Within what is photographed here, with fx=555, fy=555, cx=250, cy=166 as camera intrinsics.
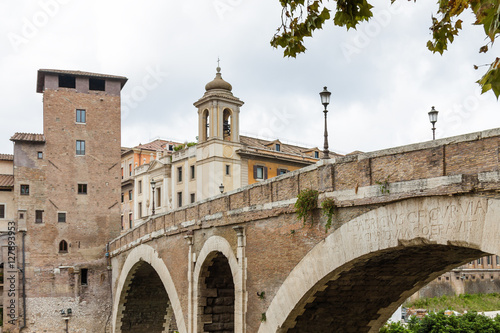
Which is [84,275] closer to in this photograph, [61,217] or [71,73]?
[61,217]

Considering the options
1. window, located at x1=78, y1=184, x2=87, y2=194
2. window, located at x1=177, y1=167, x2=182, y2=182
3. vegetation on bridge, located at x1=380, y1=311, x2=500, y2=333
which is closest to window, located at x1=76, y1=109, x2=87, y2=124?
window, located at x1=78, y1=184, x2=87, y2=194

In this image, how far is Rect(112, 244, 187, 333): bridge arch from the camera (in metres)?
17.5

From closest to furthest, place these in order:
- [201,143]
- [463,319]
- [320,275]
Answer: [320,275] → [463,319] → [201,143]

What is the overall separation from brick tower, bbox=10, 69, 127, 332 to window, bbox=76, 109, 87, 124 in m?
0.05

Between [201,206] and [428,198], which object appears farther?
[201,206]

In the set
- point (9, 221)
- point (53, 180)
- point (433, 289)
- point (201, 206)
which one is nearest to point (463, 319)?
point (201, 206)

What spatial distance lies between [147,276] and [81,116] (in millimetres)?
10222

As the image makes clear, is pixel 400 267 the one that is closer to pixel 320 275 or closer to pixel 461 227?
pixel 320 275

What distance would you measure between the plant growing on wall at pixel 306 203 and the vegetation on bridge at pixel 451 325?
28.9ft

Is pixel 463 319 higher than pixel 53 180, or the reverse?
pixel 53 180

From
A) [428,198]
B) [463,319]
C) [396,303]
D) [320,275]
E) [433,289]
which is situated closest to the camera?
[428,198]

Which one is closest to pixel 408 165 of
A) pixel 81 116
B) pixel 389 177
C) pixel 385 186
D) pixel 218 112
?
pixel 389 177

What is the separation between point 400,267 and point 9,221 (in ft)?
82.5

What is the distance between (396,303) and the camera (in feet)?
38.8
